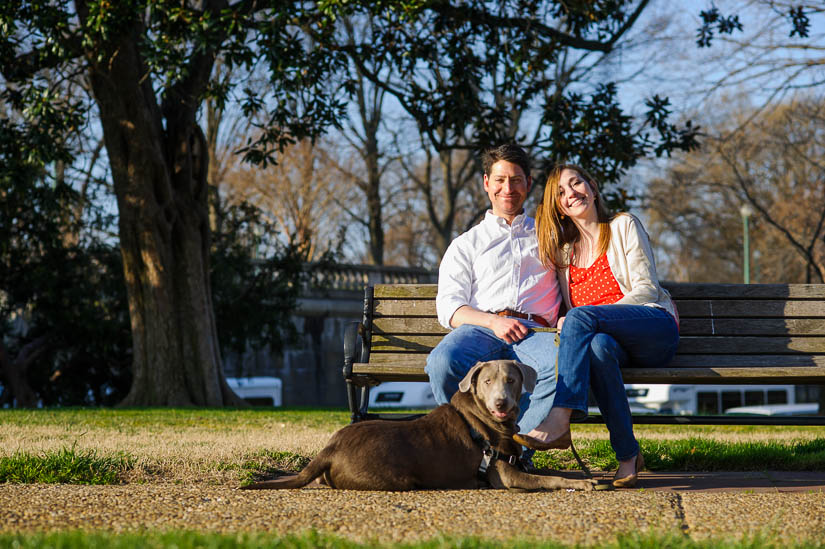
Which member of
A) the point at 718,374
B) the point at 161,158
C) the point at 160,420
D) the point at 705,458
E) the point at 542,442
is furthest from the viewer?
the point at 161,158

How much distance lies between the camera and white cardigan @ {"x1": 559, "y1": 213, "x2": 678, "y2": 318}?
5.20m

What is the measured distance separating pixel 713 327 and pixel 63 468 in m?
4.14

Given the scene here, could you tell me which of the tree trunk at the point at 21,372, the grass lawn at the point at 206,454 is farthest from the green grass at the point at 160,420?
the tree trunk at the point at 21,372

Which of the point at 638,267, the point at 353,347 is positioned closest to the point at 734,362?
the point at 638,267

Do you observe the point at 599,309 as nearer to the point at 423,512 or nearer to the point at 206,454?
the point at 423,512

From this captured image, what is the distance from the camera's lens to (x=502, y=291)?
18.1 feet

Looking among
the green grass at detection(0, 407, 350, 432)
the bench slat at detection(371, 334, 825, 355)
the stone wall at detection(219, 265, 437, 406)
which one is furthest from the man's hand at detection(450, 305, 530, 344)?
the stone wall at detection(219, 265, 437, 406)

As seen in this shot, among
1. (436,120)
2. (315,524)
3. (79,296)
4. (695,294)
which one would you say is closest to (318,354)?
(79,296)

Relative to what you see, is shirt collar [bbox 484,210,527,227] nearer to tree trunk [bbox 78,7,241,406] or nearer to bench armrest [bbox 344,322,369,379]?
bench armrest [bbox 344,322,369,379]

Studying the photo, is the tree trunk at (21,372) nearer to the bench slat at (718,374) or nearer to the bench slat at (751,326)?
the bench slat at (718,374)

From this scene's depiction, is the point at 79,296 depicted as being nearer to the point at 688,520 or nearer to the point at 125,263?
the point at 125,263

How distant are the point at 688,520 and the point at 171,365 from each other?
12.9 meters

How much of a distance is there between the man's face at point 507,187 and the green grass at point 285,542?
2787 millimetres

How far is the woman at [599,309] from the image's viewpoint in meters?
4.82
